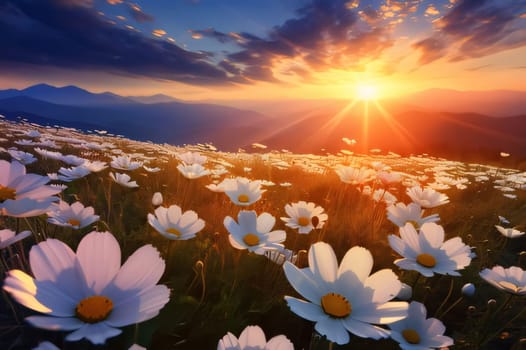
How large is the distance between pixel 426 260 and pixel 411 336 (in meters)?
0.39

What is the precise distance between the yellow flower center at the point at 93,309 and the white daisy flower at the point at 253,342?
269mm

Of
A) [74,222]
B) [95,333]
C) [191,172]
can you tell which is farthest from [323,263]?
[191,172]

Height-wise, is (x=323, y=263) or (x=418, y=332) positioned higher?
(x=323, y=263)

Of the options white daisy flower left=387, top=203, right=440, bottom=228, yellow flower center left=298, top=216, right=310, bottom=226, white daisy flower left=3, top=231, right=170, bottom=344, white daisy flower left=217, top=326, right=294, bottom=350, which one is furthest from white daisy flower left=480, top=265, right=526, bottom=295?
white daisy flower left=3, top=231, right=170, bottom=344

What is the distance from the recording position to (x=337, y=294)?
1085 millimetres

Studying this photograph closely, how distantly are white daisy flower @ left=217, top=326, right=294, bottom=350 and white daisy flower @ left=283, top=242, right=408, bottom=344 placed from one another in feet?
0.29

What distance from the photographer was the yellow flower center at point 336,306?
0.97 m

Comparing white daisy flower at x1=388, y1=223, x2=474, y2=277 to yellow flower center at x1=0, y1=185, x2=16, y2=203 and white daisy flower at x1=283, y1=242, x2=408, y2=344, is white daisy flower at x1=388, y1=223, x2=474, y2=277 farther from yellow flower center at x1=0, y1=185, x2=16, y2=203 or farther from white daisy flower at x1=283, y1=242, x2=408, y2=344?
yellow flower center at x1=0, y1=185, x2=16, y2=203

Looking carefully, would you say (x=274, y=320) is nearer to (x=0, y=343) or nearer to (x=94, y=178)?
(x=0, y=343)

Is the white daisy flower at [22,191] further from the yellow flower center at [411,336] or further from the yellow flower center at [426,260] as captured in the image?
the yellow flower center at [426,260]

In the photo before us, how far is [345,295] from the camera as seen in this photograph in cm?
110

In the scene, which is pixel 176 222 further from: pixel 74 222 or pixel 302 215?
pixel 302 215

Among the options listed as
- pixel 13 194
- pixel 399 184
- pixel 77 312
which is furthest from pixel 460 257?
pixel 399 184

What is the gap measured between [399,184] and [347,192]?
47.1 inches
